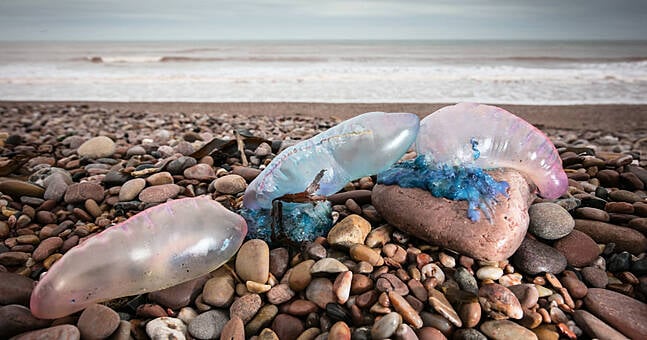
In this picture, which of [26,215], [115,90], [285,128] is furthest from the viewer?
[115,90]

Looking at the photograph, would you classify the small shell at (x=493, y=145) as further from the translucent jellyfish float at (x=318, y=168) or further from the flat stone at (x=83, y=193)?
the flat stone at (x=83, y=193)

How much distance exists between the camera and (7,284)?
62.4 inches

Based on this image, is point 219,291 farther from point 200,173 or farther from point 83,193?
point 83,193

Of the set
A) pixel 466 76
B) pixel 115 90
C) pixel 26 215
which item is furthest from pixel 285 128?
pixel 466 76

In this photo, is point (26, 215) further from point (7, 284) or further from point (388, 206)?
point (388, 206)

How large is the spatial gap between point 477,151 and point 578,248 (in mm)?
670

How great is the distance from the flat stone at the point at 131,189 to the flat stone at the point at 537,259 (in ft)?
7.23

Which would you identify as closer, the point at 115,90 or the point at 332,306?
the point at 332,306

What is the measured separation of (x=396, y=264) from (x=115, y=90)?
9792 millimetres

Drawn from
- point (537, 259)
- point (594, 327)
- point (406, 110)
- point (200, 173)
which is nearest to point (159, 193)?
point (200, 173)

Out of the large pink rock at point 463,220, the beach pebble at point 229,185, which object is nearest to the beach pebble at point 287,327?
the large pink rock at point 463,220

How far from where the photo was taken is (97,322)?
1.42m

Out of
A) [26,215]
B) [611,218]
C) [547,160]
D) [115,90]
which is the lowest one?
[115,90]

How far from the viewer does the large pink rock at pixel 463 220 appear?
1686 millimetres
